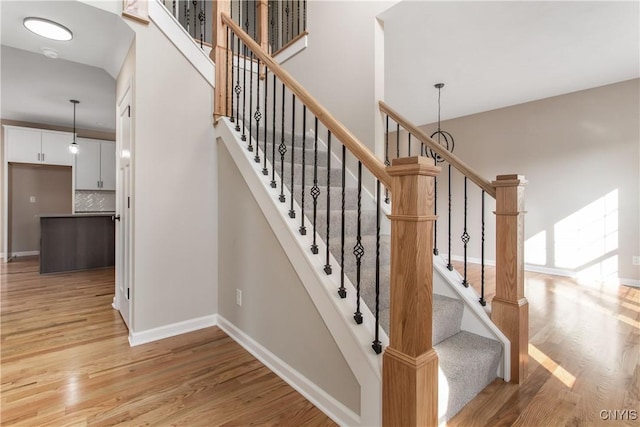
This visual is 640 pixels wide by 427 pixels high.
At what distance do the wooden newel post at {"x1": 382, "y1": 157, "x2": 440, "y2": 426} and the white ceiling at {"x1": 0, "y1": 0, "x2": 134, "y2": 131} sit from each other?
2.45 m

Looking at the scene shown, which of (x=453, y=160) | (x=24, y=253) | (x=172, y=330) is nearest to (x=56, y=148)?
(x=24, y=253)

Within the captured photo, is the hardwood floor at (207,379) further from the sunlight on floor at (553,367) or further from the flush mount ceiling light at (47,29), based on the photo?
the flush mount ceiling light at (47,29)

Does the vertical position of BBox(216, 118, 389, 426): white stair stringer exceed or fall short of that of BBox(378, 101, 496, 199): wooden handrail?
it falls short

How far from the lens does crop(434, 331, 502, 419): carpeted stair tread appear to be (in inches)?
62.2

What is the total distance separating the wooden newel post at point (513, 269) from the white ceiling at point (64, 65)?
2888 millimetres

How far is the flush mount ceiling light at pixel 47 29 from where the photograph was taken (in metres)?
2.31

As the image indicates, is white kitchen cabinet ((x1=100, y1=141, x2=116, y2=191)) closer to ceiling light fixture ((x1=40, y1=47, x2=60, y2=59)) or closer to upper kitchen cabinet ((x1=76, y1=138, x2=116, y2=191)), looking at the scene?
upper kitchen cabinet ((x1=76, y1=138, x2=116, y2=191))

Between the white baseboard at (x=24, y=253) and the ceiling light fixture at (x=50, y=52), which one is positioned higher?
the ceiling light fixture at (x=50, y=52)

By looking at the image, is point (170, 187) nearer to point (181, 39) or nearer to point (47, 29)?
point (181, 39)

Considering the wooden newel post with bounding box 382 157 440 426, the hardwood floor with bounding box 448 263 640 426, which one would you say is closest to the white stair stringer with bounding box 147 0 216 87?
the wooden newel post with bounding box 382 157 440 426

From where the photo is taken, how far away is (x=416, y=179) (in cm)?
122

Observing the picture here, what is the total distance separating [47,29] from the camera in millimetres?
2377

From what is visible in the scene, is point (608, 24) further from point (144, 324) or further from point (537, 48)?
point (144, 324)

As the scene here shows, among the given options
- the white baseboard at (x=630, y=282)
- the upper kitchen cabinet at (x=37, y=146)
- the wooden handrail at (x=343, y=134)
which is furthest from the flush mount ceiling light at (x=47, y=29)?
the white baseboard at (x=630, y=282)
